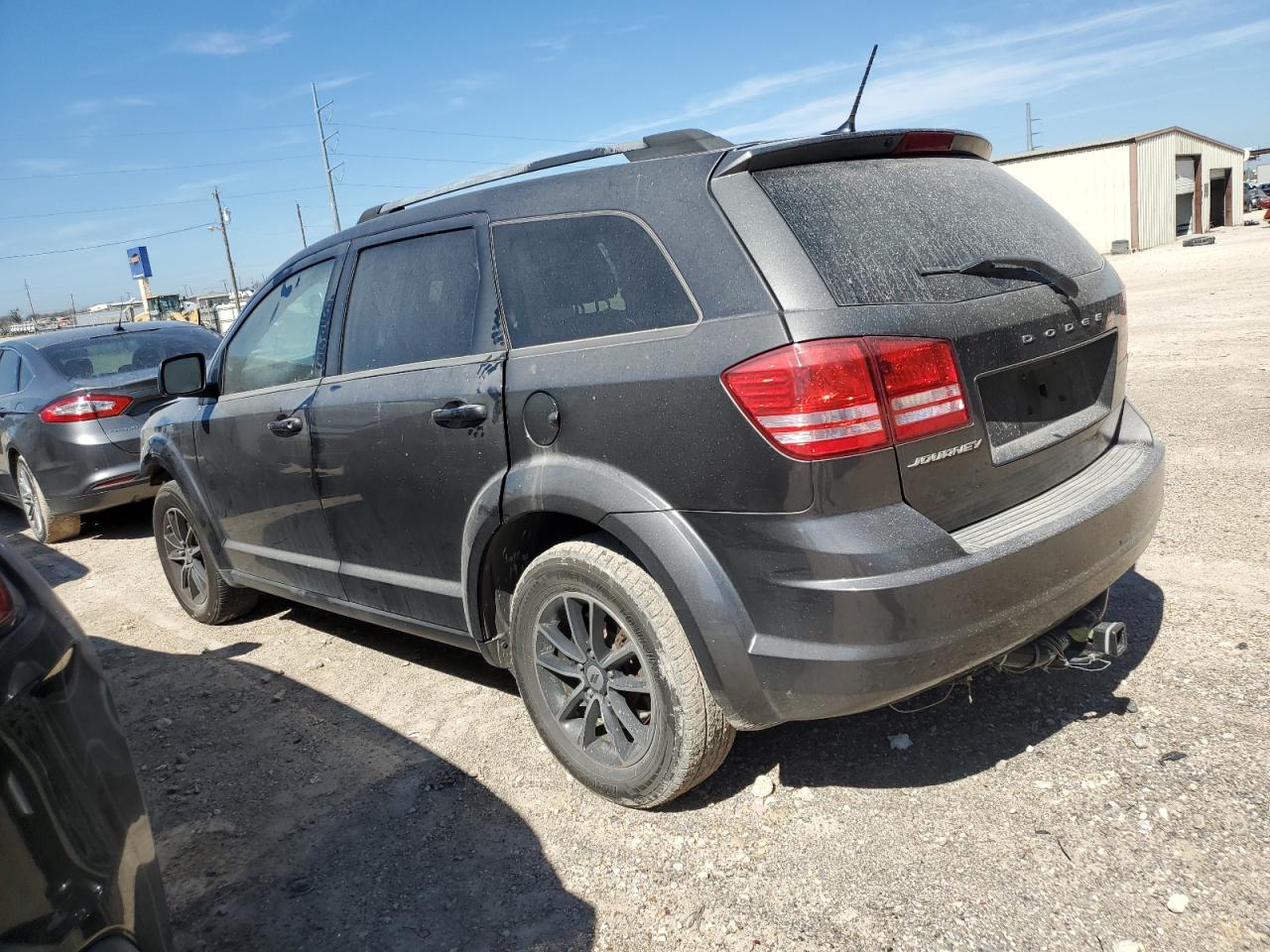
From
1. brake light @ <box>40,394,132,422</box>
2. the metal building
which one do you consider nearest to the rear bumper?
brake light @ <box>40,394,132,422</box>

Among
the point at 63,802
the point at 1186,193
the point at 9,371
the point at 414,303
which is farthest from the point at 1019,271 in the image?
the point at 1186,193

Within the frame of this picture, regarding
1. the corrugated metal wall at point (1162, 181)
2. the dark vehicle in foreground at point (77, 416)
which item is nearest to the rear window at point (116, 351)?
the dark vehicle in foreground at point (77, 416)

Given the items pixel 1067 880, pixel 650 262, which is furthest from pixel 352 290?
pixel 1067 880

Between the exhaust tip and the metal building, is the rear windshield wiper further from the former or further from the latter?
the metal building

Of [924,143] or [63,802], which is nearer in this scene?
[63,802]

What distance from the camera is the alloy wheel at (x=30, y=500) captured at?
793cm

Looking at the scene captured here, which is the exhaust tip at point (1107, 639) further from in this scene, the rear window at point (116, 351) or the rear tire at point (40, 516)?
the rear tire at point (40, 516)

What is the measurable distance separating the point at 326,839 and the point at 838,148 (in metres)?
2.59

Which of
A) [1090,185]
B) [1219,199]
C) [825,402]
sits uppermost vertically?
[1090,185]

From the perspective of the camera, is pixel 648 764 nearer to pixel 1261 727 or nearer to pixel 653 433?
pixel 653 433

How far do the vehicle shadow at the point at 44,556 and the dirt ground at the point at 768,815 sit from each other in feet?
9.32

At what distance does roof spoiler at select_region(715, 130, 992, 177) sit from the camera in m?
2.64

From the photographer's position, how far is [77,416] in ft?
24.3

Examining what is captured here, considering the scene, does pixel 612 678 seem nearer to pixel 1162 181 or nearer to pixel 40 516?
pixel 40 516
